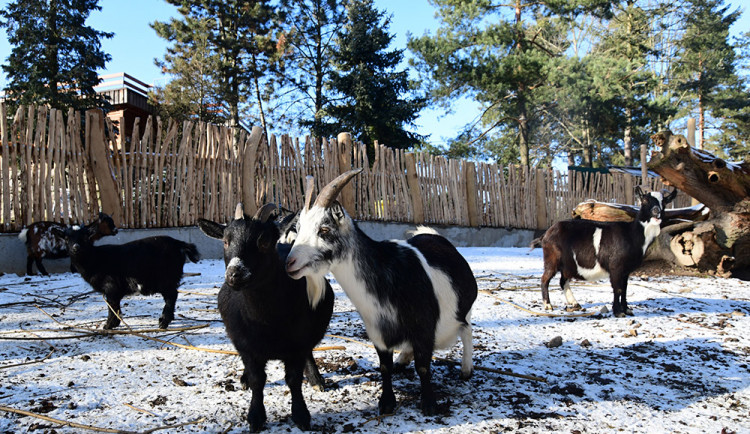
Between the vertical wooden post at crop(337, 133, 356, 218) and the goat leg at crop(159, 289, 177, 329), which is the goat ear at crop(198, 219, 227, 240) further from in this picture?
the vertical wooden post at crop(337, 133, 356, 218)

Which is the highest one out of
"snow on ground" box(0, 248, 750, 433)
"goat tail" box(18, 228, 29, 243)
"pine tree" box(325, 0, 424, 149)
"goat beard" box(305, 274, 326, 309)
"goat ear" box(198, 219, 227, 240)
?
"pine tree" box(325, 0, 424, 149)

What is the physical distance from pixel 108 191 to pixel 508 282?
6.27 m

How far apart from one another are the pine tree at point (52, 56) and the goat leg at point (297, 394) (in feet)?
55.5

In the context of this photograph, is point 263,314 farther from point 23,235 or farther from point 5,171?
point 5,171

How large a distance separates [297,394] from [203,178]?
257 inches

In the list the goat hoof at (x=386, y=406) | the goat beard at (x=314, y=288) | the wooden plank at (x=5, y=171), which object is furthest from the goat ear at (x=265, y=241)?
the wooden plank at (x=5, y=171)

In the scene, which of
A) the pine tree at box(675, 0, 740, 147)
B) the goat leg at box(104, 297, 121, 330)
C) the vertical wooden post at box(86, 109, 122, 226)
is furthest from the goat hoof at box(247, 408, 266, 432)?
the pine tree at box(675, 0, 740, 147)

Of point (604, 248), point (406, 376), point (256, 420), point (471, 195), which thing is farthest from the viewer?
point (471, 195)

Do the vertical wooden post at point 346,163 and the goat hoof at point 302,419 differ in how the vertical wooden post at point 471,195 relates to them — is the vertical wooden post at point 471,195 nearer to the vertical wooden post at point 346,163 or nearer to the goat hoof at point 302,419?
the vertical wooden post at point 346,163

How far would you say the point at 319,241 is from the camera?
267 centimetres

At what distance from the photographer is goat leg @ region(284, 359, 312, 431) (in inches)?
99.2

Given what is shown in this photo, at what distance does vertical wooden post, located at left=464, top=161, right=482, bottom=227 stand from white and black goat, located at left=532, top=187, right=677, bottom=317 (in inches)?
251

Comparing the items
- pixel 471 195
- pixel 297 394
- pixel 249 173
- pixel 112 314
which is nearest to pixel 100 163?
pixel 249 173

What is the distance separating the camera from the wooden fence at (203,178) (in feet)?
22.3
